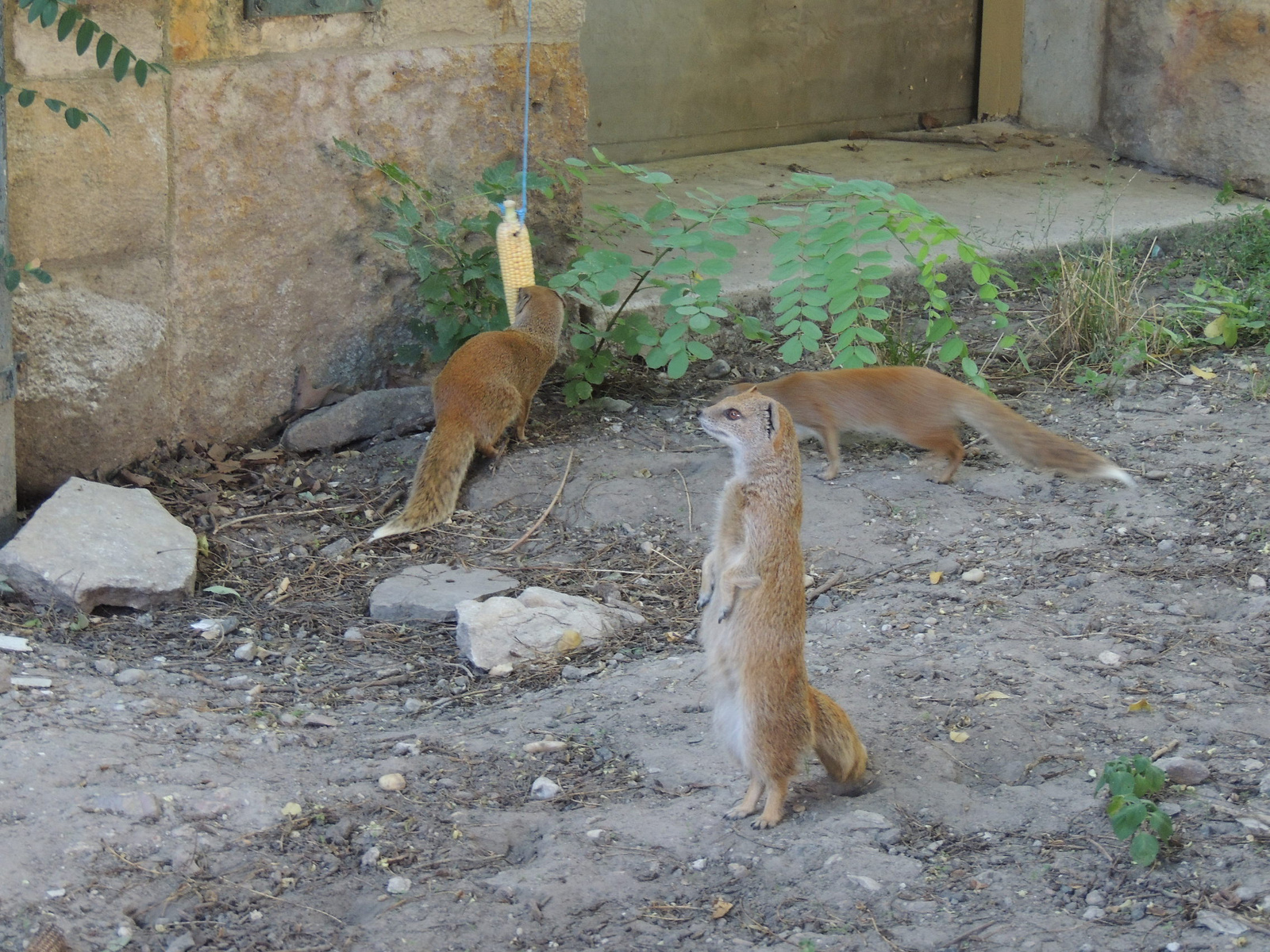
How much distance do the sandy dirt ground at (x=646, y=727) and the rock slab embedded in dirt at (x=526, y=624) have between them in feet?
0.23

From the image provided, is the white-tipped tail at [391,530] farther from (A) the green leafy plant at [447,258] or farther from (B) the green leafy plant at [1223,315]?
(B) the green leafy plant at [1223,315]

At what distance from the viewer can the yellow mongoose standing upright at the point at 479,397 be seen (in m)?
4.57

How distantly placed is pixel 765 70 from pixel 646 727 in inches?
254

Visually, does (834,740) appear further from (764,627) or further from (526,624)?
(526,624)

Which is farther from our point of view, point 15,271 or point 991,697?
point 15,271

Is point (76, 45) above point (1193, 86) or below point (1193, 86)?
above

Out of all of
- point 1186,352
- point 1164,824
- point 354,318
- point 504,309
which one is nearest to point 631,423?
point 504,309

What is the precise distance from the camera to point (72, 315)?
4492mm

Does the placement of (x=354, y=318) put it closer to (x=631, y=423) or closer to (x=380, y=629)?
(x=631, y=423)

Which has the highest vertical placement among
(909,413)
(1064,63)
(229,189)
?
(1064,63)

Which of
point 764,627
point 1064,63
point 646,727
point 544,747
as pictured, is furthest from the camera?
point 1064,63

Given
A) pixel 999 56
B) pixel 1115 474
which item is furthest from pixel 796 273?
pixel 999 56

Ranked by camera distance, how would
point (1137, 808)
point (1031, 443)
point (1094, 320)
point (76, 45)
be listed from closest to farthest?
point (1137, 808) < point (76, 45) < point (1031, 443) < point (1094, 320)

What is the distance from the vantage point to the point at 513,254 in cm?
500
